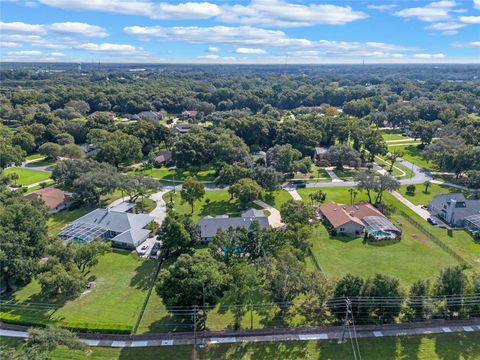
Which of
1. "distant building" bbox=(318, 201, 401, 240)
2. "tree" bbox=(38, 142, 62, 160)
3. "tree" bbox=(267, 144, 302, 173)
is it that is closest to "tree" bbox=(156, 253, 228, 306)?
"distant building" bbox=(318, 201, 401, 240)

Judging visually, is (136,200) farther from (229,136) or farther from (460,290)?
(460,290)

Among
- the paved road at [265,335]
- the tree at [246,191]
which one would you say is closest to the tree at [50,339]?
the paved road at [265,335]

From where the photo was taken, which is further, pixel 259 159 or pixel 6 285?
pixel 259 159

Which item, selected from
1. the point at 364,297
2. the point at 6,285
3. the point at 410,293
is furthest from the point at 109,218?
the point at 410,293

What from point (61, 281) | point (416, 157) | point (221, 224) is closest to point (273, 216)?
point (221, 224)

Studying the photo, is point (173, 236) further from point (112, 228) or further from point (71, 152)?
point (71, 152)

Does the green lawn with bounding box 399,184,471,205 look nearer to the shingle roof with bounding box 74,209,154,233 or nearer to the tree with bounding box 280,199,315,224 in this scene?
the tree with bounding box 280,199,315,224
